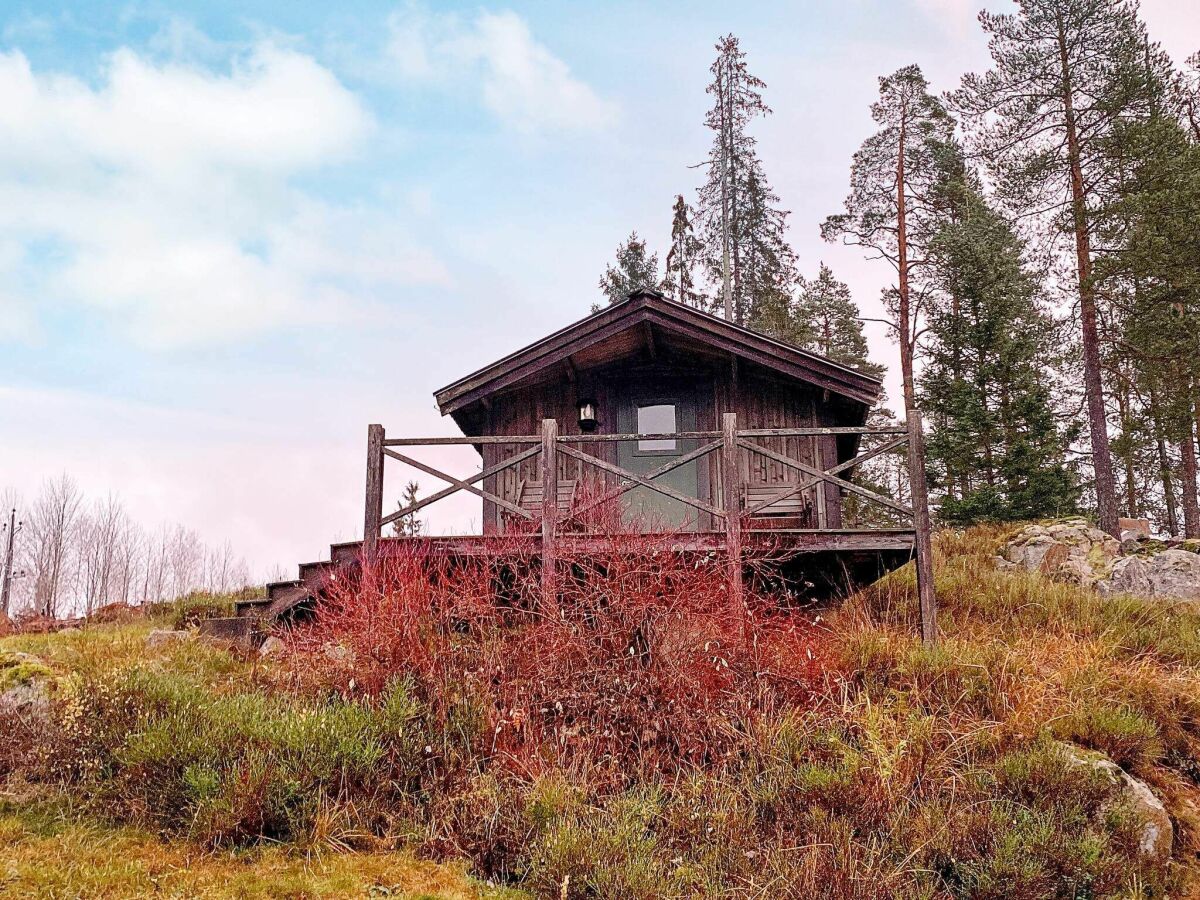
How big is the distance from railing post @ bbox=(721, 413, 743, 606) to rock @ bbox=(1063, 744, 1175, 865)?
3.17m

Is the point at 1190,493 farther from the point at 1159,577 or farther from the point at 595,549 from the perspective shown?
the point at 595,549

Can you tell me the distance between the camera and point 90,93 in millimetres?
10547

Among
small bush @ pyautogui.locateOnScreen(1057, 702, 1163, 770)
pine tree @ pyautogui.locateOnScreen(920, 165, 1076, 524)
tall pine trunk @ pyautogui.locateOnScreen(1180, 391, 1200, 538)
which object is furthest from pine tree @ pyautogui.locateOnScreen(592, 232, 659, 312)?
small bush @ pyautogui.locateOnScreen(1057, 702, 1163, 770)

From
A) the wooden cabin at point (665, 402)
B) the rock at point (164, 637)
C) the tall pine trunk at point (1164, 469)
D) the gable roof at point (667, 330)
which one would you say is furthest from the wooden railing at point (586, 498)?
the tall pine trunk at point (1164, 469)

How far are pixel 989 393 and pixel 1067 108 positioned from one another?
Result: 6920 millimetres

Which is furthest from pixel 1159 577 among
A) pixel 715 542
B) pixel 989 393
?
pixel 715 542

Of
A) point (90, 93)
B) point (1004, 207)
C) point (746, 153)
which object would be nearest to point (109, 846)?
point (90, 93)

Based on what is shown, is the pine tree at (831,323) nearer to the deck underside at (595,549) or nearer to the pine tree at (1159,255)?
the pine tree at (1159,255)

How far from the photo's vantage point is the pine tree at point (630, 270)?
3136 centimetres

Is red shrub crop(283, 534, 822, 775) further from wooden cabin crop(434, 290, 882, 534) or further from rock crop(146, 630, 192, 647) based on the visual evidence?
wooden cabin crop(434, 290, 882, 534)

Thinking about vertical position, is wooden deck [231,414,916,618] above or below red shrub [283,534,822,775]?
above

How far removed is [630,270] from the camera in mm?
31547

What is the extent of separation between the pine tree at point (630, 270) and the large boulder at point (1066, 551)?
18.2 meters

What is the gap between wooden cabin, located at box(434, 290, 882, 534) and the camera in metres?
11.7
